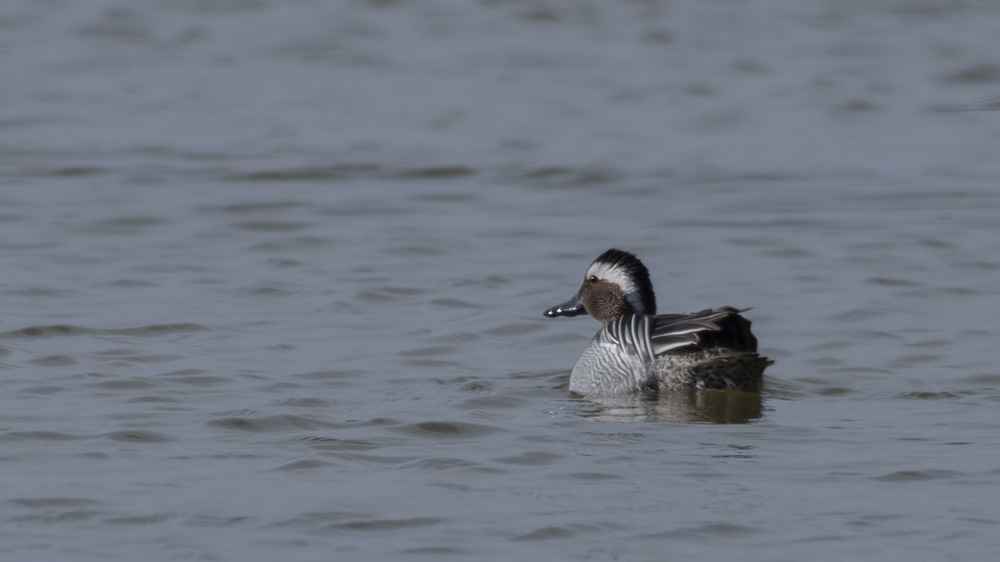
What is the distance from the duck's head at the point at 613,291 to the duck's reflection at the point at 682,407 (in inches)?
37.2

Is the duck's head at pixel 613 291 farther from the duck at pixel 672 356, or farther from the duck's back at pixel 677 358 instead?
the duck's back at pixel 677 358

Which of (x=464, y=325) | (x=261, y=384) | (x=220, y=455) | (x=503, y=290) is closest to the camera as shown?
(x=220, y=455)

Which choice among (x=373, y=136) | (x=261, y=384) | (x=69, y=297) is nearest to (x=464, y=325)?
(x=261, y=384)

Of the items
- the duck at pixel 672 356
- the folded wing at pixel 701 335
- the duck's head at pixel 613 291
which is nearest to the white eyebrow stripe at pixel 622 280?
the duck's head at pixel 613 291

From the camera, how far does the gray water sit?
569cm

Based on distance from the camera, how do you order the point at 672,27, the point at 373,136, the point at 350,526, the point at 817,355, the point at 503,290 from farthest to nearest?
the point at 672,27 < the point at 373,136 < the point at 503,290 < the point at 817,355 < the point at 350,526

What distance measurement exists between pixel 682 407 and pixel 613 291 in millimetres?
1460

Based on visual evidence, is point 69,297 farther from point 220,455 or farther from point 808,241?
point 808,241

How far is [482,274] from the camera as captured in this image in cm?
1098

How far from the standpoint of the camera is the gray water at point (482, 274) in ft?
18.7

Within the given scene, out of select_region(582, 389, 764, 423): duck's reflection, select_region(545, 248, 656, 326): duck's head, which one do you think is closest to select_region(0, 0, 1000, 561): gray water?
select_region(582, 389, 764, 423): duck's reflection

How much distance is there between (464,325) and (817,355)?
7.06ft

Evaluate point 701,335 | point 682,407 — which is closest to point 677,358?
point 701,335

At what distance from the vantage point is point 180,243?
11727 mm
